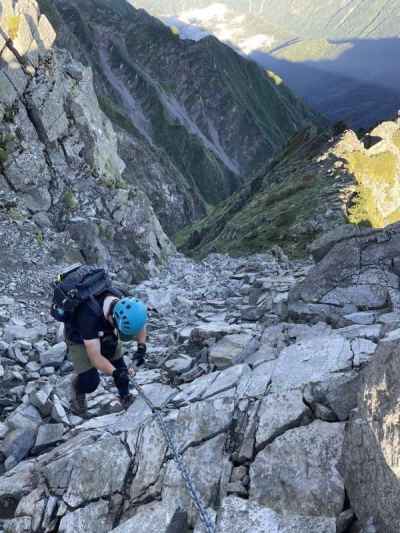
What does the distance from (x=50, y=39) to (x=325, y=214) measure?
2967 cm

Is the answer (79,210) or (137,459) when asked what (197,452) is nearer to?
(137,459)

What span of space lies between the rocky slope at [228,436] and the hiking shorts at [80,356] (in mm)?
1099

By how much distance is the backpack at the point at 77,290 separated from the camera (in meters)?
8.40

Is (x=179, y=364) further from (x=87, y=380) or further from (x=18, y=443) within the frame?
(x=18, y=443)

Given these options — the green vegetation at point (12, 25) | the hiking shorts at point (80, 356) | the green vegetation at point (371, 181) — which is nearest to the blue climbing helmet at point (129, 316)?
the hiking shorts at point (80, 356)

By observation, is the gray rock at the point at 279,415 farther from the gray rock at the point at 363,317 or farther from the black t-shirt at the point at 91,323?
the gray rock at the point at 363,317

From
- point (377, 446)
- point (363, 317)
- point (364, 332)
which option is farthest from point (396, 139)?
point (377, 446)

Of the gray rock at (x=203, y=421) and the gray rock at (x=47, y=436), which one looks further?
the gray rock at (x=47, y=436)

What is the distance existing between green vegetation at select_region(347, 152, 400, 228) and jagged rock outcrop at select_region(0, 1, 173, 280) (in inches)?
991

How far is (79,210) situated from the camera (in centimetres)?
2442

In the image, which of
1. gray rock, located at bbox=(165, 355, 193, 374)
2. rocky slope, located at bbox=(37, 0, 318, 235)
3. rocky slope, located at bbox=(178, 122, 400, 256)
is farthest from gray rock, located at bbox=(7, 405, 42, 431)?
rocky slope, located at bbox=(37, 0, 318, 235)

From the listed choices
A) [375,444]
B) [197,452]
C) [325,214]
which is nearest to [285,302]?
[197,452]

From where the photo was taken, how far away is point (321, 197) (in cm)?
5059

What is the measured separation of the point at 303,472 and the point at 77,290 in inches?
190
